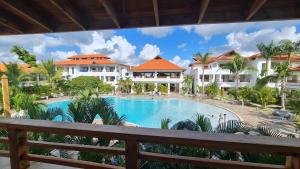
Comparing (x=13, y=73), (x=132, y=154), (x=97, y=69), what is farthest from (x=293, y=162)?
(x=97, y=69)

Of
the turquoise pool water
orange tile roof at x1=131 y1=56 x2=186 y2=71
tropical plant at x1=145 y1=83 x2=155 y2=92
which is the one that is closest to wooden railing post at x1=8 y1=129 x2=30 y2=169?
the turquoise pool water

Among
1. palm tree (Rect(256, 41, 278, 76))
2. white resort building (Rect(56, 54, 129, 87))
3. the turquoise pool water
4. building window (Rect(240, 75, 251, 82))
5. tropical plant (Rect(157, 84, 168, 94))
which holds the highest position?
palm tree (Rect(256, 41, 278, 76))

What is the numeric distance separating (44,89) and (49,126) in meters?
23.0

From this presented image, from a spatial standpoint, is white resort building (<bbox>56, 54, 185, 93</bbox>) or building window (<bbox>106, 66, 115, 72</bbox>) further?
building window (<bbox>106, 66, 115, 72</bbox>)

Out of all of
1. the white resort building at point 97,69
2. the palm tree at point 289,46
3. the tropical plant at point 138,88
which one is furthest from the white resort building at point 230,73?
the white resort building at point 97,69

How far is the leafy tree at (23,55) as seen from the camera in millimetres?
25188

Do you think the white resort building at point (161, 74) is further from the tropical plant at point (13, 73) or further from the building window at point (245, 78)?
the tropical plant at point (13, 73)

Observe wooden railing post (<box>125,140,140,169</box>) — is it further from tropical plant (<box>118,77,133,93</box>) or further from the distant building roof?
the distant building roof

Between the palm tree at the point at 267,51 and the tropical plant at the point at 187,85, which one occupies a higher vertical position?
the palm tree at the point at 267,51

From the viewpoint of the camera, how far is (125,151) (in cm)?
168

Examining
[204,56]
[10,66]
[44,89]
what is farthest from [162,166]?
[204,56]

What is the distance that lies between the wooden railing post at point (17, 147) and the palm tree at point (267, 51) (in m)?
26.6

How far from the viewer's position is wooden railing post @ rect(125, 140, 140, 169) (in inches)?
64.1

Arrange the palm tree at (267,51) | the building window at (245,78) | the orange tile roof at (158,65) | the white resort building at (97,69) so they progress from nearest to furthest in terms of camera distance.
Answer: the palm tree at (267,51) < the building window at (245,78) < the orange tile roof at (158,65) < the white resort building at (97,69)
